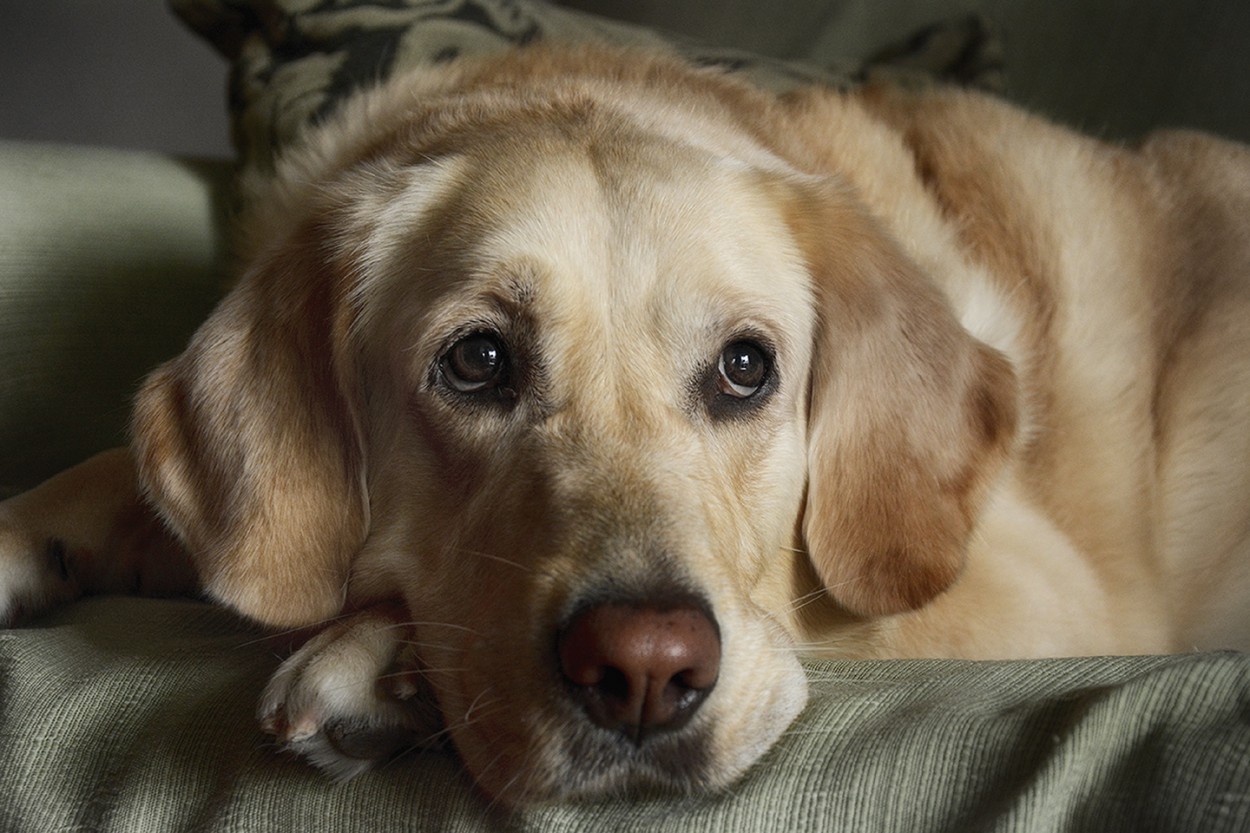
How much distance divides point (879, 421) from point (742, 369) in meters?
0.30

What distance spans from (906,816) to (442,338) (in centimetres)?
92

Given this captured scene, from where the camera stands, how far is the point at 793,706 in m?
1.33

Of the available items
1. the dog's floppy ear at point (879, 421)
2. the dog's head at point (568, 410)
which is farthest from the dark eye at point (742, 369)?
the dog's floppy ear at point (879, 421)

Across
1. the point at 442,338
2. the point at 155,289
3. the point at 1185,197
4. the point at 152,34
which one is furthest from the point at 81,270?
the point at 152,34

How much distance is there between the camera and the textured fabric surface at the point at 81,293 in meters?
2.35

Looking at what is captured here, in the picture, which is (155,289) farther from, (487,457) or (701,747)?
(701,747)

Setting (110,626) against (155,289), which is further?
(155,289)

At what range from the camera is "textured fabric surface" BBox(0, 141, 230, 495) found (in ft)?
7.72

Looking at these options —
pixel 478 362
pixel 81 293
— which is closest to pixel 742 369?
pixel 478 362

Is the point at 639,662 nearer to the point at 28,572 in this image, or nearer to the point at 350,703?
the point at 350,703

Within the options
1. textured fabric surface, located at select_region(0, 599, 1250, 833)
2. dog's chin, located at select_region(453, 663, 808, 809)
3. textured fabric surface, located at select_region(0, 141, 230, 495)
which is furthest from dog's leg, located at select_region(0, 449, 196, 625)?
dog's chin, located at select_region(453, 663, 808, 809)

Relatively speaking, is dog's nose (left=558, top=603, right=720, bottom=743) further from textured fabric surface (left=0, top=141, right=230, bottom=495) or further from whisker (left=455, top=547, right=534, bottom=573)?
textured fabric surface (left=0, top=141, right=230, bottom=495)

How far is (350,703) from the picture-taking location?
1282 millimetres

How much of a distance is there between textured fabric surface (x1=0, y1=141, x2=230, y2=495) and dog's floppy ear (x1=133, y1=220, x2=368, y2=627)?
808 mm
